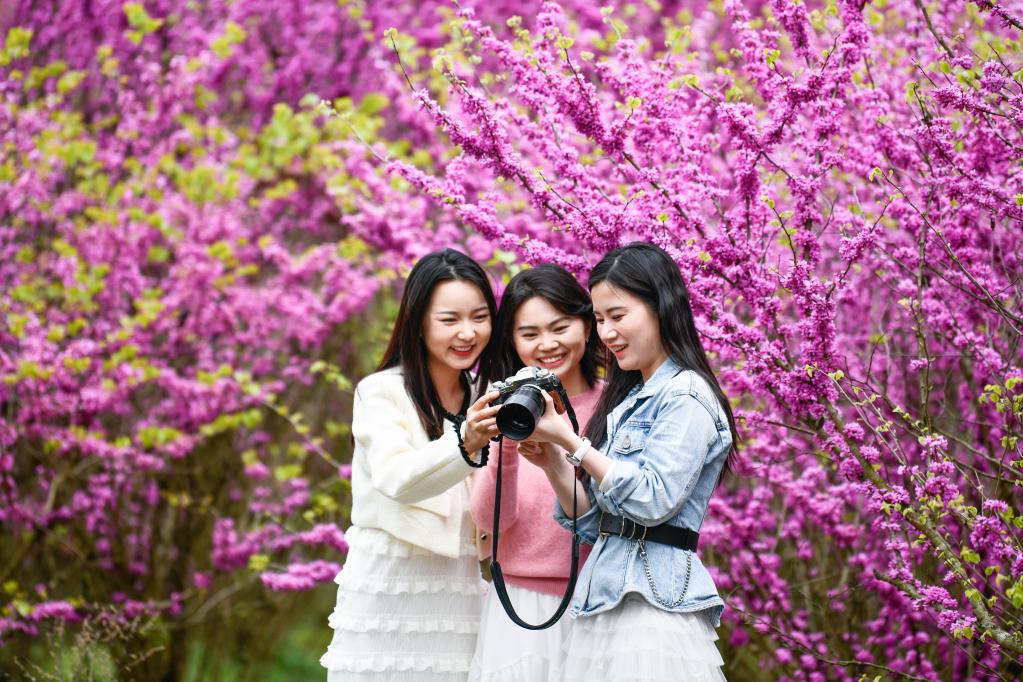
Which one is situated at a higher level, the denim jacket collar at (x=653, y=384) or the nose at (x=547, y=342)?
the nose at (x=547, y=342)

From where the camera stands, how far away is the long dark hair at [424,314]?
3.21 metres

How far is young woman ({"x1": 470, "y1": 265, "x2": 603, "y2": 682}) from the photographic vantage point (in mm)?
2766

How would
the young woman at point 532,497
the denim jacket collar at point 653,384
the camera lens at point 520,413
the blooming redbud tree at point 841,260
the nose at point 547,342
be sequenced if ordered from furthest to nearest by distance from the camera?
the blooming redbud tree at point 841,260 < the nose at point 547,342 < the young woman at point 532,497 < the denim jacket collar at point 653,384 < the camera lens at point 520,413

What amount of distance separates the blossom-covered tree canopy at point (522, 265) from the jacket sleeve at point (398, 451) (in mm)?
726

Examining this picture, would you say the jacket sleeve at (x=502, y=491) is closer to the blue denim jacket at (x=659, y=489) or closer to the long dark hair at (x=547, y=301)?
the blue denim jacket at (x=659, y=489)

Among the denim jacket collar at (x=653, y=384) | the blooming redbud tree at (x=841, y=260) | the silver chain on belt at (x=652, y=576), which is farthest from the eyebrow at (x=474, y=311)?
the silver chain on belt at (x=652, y=576)

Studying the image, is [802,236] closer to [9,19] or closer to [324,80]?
[324,80]

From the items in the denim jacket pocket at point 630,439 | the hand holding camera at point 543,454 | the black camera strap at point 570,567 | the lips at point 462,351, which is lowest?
the black camera strap at point 570,567

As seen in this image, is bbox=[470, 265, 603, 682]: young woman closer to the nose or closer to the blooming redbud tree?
the nose

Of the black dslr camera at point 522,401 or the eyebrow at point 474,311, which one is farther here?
the eyebrow at point 474,311

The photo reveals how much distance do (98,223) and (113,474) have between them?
145cm

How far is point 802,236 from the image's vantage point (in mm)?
3295

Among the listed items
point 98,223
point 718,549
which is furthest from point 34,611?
point 718,549

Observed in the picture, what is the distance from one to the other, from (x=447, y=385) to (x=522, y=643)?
920 millimetres
